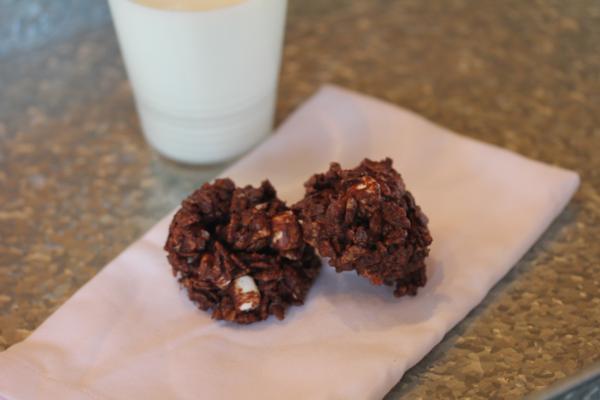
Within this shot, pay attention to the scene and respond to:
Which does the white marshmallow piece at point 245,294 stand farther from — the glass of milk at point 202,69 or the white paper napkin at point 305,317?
the glass of milk at point 202,69

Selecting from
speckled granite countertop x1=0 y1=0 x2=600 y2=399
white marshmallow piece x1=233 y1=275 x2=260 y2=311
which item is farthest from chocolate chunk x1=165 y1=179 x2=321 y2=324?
speckled granite countertop x1=0 y1=0 x2=600 y2=399

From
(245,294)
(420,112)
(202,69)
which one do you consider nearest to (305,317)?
(245,294)

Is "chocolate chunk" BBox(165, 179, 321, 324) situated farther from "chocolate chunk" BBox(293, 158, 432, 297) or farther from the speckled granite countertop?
the speckled granite countertop

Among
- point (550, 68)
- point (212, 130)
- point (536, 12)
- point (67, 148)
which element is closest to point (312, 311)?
point (212, 130)

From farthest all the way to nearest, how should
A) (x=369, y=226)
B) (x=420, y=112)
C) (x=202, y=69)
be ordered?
(x=420, y=112)
(x=202, y=69)
(x=369, y=226)

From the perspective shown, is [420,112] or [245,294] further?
[420,112]

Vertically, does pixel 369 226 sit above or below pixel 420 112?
above

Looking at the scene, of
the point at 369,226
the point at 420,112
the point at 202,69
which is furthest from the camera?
the point at 420,112

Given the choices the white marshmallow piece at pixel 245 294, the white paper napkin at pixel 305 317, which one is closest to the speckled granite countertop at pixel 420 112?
the white paper napkin at pixel 305 317

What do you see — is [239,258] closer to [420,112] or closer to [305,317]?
[305,317]
